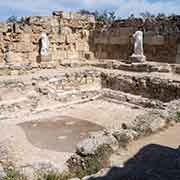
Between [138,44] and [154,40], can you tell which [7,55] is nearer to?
[138,44]

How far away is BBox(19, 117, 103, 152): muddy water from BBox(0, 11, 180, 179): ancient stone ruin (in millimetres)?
28

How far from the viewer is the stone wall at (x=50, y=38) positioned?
16859 millimetres

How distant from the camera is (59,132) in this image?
9055 millimetres

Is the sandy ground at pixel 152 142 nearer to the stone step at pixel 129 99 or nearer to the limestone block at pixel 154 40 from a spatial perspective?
the stone step at pixel 129 99

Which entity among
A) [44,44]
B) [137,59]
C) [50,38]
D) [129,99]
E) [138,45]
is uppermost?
[50,38]

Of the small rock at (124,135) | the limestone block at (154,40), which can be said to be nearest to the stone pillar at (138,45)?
the limestone block at (154,40)

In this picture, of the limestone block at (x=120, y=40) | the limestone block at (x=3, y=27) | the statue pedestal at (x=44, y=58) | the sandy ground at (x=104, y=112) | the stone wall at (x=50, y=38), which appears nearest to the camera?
the sandy ground at (x=104, y=112)

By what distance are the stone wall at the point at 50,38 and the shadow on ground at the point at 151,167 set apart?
38.4 feet

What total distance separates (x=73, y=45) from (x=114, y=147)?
1437 cm

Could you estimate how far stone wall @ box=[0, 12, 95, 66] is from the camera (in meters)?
16.9

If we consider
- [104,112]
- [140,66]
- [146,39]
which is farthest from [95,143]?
[146,39]

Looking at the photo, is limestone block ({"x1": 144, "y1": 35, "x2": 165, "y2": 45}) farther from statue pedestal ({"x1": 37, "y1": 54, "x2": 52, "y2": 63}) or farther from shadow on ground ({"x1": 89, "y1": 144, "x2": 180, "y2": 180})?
shadow on ground ({"x1": 89, "y1": 144, "x2": 180, "y2": 180})

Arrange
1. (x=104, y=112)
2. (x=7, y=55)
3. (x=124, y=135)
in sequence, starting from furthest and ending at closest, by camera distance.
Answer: (x=7, y=55), (x=104, y=112), (x=124, y=135)

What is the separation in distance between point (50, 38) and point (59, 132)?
1038 centimetres
